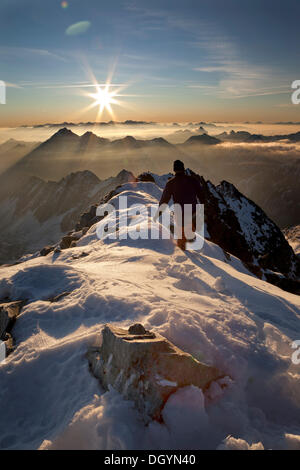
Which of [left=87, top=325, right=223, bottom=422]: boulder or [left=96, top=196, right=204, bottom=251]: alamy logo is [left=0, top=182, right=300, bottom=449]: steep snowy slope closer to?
[left=87, top=325, right=223, bottom=422]: boulder

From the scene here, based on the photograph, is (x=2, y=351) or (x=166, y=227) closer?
(x=2, y=351)

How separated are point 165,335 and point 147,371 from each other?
1303mm

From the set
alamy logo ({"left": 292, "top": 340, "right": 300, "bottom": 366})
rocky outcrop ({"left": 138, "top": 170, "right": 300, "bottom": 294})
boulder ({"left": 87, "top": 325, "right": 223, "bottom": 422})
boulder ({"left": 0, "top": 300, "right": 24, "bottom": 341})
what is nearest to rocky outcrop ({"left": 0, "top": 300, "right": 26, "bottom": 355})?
boulder ({"left": 0, "top": 300, "right": 24, "bottom": 341})

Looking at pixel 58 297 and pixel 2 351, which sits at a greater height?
pixel 58 297

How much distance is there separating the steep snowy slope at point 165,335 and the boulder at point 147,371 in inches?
5.3

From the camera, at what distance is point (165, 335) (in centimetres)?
525

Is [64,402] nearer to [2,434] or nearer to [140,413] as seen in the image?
[2,434]

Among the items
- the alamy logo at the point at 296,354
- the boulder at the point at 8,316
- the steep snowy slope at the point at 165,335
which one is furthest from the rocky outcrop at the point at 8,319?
the alamy logo at the point at 296,354

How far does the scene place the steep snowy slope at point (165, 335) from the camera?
3664 millimetres

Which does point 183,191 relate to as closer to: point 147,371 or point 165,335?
point 165,335

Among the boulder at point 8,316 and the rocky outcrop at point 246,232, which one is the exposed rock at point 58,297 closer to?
the boulder at point 8,316

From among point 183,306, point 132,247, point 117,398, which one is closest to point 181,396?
point 117,398

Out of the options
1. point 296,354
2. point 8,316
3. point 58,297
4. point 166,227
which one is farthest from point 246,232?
point 8,316
